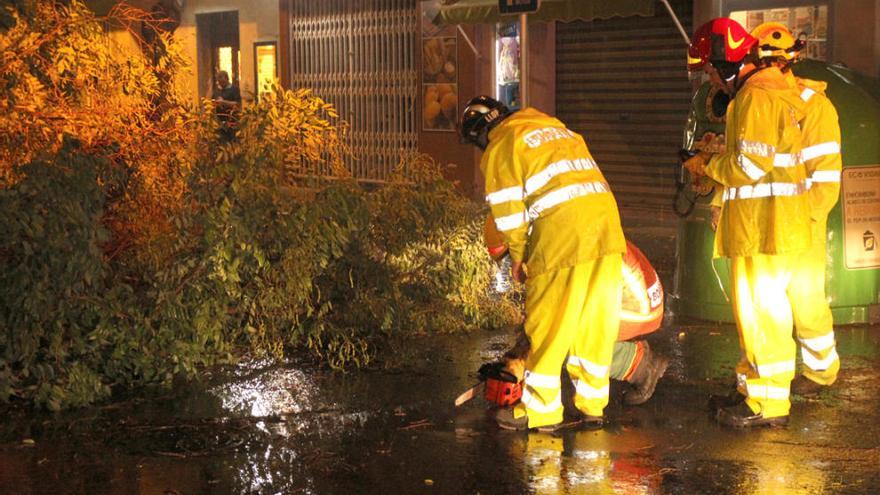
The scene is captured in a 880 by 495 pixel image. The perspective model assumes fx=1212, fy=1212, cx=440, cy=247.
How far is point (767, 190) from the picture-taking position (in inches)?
230

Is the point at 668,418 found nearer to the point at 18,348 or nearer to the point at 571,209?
the point at 571,209

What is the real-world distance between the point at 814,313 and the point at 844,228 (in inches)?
72.3

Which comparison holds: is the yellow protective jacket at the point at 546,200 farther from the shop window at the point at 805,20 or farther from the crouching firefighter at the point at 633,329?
the shop window at the point at 805,20

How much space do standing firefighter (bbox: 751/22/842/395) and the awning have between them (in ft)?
19.5

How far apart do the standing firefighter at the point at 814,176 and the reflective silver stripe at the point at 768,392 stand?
20.7 inches

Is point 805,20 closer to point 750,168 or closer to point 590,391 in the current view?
point 750,168

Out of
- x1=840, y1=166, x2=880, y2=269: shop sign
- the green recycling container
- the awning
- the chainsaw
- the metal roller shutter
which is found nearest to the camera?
the chainsaw

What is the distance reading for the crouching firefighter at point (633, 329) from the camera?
19.7 ft

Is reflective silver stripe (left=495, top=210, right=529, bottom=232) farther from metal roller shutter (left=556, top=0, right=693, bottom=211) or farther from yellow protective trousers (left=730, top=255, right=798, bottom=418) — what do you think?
metal roller shutter (left=556, top=0, right=693, bottom=211)

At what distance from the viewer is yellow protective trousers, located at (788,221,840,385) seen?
604 centimetres

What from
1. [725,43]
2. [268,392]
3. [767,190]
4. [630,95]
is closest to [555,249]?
[767,190]

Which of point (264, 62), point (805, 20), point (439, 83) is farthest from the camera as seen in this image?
point (264, 62)

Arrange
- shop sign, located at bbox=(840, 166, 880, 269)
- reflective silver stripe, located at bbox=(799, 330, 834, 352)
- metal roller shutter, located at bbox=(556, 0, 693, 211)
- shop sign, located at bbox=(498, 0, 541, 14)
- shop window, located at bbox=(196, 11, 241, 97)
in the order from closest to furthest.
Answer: reflective silver stripe, located at bbox=(799, 330, 834, 352), shop sign, located at bbox=(840, 166, 880, 269), shop sign, located at bbox=(498, 0, 541, 14), metal roller shutter, located at bbox=(556, 0, 693, 211), shop window, located at bbox=(196, 11, 241, 97)

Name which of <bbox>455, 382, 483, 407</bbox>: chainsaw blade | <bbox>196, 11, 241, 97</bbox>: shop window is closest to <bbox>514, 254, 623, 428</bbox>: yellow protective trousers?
<bbox>455, 382, 483, 407</bbox>: chainsaw blade
